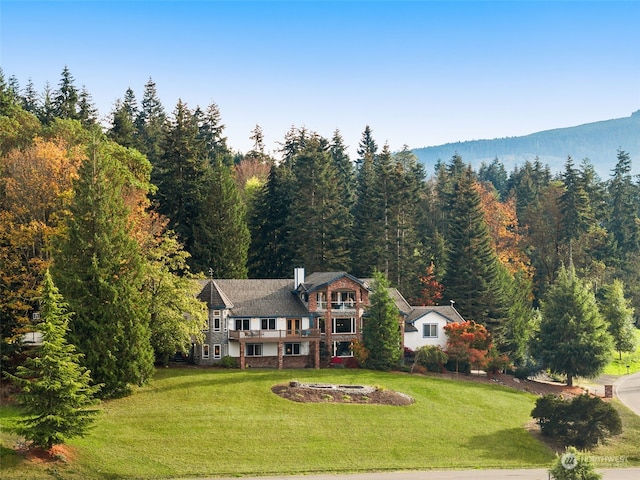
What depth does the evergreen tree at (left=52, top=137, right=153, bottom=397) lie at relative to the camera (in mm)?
45062

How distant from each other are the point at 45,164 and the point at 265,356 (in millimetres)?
22629

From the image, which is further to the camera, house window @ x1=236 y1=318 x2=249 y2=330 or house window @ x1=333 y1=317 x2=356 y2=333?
house window @ x1=333 y1=317 x2=356 y2=333

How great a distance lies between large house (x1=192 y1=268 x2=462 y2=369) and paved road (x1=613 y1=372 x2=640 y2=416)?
1545 cm

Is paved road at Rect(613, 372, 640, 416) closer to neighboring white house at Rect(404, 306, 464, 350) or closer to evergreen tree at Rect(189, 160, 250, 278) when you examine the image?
neighboring white house at Rect(404, 306, 464, 350)

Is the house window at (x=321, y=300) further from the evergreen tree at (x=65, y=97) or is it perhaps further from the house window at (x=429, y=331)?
the evergreen tree at (x=65, y=97)

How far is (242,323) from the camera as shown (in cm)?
6047

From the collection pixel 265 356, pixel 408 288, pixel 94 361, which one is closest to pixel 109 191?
pixel 94 361

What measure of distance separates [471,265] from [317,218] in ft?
55.1

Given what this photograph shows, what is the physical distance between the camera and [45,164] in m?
51.8

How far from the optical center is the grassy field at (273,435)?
37.1 metres

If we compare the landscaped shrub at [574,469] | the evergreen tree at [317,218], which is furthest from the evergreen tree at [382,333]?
the landscaped shrub at [574,469]

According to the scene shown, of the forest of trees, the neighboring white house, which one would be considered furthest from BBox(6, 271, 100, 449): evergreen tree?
the neighboring white house

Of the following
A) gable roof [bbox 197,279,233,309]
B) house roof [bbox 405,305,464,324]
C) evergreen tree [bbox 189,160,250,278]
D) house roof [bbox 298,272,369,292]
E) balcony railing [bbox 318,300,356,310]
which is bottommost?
house roof [bbox 405,305,464,324]

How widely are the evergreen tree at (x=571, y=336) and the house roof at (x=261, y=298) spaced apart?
69.7 feet
